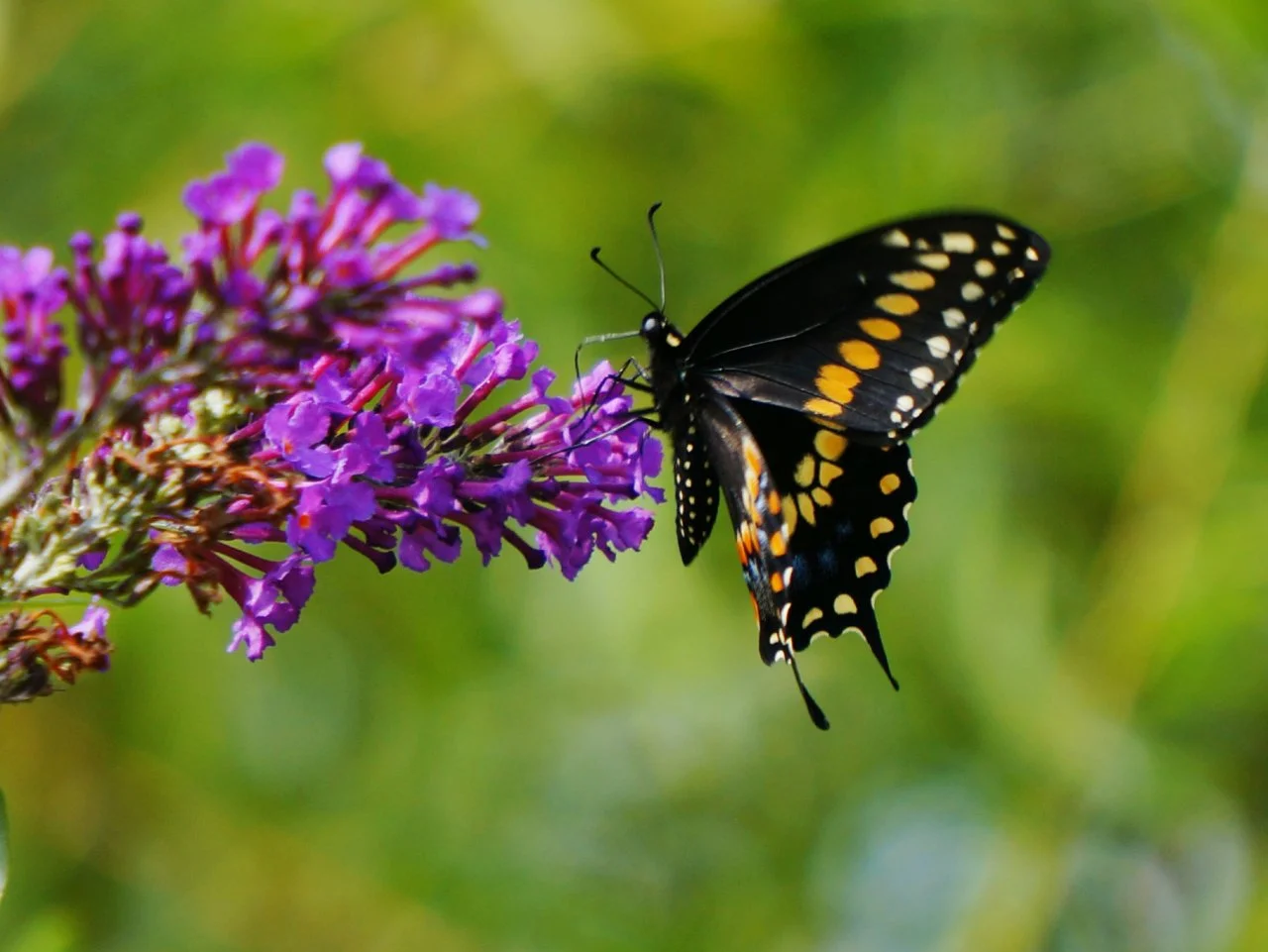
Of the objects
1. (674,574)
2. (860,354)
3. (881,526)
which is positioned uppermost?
(860,354)

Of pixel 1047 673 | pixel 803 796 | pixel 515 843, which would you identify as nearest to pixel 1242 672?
Result: pixel 1047 673

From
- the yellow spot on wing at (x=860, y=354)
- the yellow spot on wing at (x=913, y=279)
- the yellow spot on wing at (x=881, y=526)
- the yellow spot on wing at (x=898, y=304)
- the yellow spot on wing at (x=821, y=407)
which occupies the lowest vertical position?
the yellow spot on wing at (x=881, y=526)

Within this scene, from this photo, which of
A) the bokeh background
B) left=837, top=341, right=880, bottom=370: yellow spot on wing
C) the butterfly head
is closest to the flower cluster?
the butterfly head

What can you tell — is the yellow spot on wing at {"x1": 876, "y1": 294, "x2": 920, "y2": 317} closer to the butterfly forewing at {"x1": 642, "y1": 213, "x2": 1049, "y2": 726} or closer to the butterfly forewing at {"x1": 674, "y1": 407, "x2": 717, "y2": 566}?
the butterfly forewing at {"x1": 642, "y1": 213, "x2": 1049, "y2": 726}

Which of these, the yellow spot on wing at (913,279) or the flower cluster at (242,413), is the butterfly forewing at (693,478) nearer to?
the yellow spot on wing at (913,279)

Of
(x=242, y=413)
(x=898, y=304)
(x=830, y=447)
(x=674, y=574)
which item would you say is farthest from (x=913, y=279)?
(x=674, y=574)

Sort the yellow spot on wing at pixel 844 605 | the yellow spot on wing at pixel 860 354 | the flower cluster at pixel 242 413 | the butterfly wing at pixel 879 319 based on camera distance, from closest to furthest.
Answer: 1. the flower cluster at pixel 242 413
2. the butterfly wing at pixel 879 319
3. the yellow spot on wing at pixel 860 354
4. the yellow spot on wing at pixel 844 605

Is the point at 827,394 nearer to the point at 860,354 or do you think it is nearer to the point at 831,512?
the point at 860,354

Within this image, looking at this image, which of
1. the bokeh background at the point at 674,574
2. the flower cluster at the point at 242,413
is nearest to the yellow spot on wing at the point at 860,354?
the flower cluster at the point at 242,413
